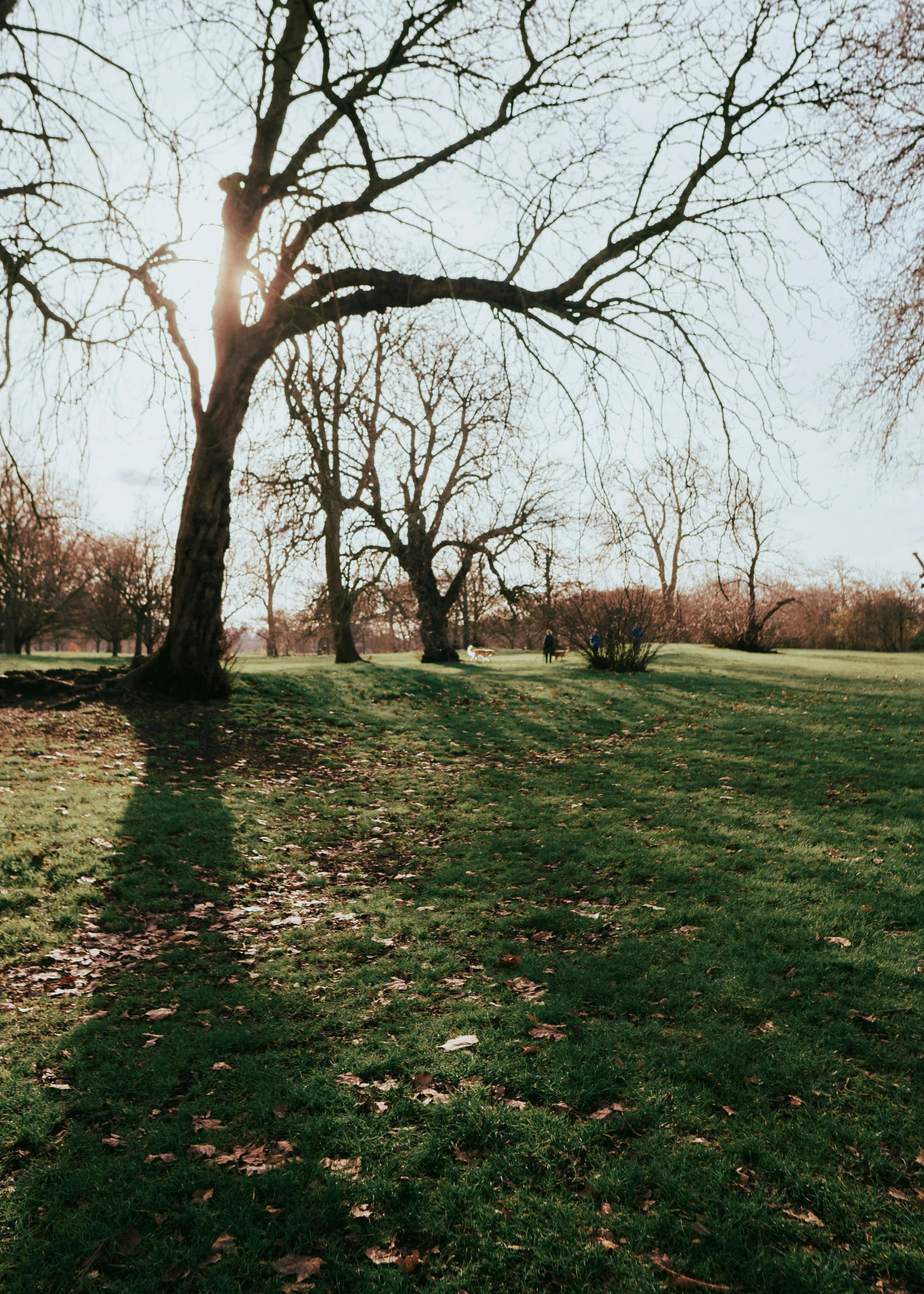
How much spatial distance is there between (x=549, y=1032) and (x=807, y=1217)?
147 cm

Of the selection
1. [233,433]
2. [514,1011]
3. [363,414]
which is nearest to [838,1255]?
[514,1011]

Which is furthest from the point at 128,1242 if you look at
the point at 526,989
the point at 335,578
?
the point at 335,578

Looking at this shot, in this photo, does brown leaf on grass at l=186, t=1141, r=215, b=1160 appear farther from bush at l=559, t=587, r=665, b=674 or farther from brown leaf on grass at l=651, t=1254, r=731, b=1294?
bush at l=559, t=587, r=665, b=674

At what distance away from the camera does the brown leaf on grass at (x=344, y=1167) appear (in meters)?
3.03

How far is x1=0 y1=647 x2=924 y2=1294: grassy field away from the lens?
2.72 m

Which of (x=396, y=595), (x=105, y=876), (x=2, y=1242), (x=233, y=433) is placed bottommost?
(x=2, y=1242)

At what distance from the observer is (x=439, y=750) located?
1162 cm

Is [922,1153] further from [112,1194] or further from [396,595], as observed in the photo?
[396,595]

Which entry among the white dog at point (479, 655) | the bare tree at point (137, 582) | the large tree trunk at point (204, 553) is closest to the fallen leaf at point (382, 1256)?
the large tree trunk at point (204, 553)

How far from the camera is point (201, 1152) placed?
3.15 m

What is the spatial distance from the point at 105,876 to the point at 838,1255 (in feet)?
17.6

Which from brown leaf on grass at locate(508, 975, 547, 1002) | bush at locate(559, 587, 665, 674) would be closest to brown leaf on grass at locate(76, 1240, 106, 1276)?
brown leaf on grass at locate(508, 975, 547, 1002)

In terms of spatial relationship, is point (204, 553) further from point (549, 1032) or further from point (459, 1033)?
point (549, 1032)

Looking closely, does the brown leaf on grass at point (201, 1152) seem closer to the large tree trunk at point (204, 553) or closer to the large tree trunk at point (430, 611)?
the large tree trunk at point (204, 553)
